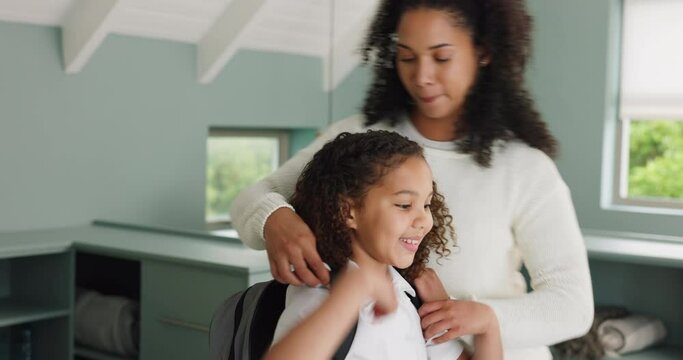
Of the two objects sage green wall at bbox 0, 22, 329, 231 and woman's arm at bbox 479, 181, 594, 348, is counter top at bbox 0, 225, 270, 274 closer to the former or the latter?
sage green wall at bbox 0, 22, 329, 231

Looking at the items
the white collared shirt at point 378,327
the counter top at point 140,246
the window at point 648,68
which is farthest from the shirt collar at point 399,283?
the window at point 648,68

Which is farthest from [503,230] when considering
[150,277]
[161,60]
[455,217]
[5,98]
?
[161,60]

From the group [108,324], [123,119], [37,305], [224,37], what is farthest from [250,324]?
[224,37]

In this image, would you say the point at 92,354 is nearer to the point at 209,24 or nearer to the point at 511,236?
the point at 209,24

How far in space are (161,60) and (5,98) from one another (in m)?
0.66

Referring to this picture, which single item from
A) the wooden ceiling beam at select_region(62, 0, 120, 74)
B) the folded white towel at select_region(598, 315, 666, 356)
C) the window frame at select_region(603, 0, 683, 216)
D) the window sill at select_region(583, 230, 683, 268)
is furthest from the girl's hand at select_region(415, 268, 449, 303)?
the wooden ceiling beam at select_region(62, 0, 120, 74)

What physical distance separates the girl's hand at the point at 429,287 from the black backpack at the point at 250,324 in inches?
0.5

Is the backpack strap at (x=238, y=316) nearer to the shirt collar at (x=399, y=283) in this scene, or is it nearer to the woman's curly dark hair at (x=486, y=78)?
the shirt collar at (x=399, y=283)

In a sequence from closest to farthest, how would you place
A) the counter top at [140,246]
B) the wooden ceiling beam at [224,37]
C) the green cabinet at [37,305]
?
1. the counter top at [140,246]
2. the green cabinet at [37,305]
3. the wooden ceiling beam at [224,37]

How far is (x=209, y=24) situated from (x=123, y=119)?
518mm

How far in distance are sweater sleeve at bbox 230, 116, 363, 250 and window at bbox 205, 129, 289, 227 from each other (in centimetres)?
229

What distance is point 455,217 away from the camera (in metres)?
1.23

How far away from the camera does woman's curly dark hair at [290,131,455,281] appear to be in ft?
3.54

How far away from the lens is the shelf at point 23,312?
2818 millimetres
